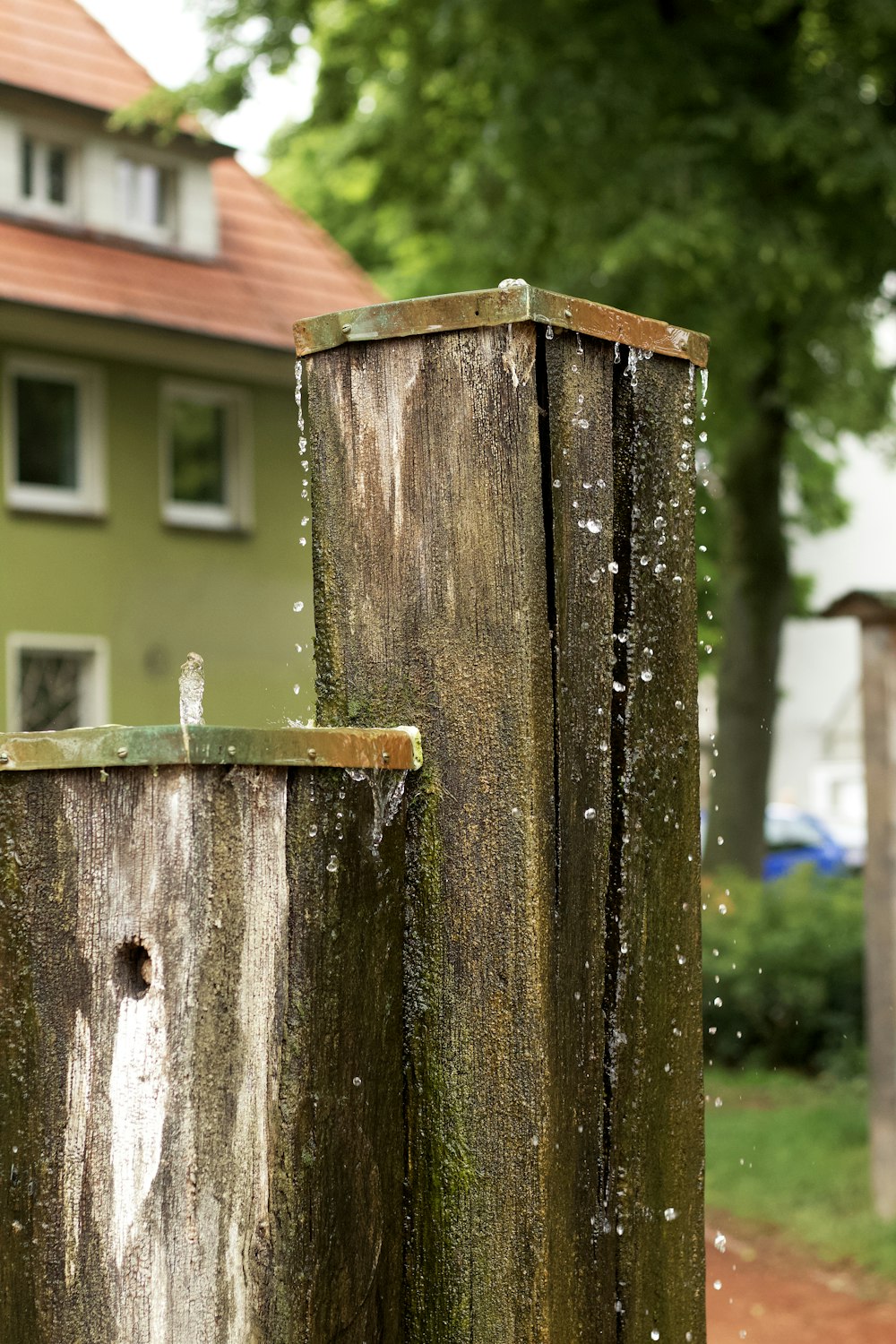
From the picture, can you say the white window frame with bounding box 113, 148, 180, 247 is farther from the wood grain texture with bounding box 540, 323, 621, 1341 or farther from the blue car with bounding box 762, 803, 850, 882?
the wood grain texture with bounding box 540, 323, 621, 1341

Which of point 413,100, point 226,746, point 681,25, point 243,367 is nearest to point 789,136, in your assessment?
point 681,25

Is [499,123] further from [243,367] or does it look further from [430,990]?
[430,990]

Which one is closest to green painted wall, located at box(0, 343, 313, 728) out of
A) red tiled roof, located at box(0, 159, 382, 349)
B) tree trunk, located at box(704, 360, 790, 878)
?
red tiled roof, located at box(0, 159, 382, 349)

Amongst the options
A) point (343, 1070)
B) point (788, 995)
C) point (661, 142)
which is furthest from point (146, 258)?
point (343, 1070)

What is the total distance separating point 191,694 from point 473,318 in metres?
0.30

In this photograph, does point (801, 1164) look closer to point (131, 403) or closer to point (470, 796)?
point (470, 796)

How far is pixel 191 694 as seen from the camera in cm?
107

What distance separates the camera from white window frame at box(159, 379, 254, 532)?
17875 mm

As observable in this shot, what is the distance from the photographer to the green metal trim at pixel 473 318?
43.2 inches

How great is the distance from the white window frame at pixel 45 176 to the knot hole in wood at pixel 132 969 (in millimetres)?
16847

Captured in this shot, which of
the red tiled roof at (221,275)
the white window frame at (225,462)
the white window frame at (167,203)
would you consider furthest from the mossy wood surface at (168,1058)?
the white window frame at (167,203)

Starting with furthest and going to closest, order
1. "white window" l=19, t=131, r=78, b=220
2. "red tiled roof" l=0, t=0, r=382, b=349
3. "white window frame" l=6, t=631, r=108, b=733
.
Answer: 1. "white window" l=19, t=131, r=78, b=220
2. "white window frame" l=6, t=631, r=108, b=733
3. "red tiled roof" l=0, t=0, r=382, b=349

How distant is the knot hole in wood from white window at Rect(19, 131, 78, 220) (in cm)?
1689

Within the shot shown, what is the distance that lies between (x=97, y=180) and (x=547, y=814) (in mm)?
17114
